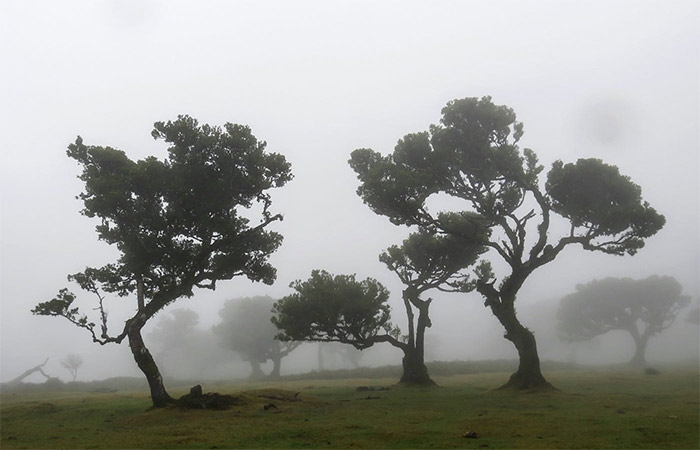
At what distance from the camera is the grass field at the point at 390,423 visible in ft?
41.8

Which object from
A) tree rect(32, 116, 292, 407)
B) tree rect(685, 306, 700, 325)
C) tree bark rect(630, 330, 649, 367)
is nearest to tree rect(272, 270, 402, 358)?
tree rect(32, 116, 292, 407)

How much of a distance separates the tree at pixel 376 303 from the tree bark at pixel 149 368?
13.1 meters

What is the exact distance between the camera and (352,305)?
36344 mm

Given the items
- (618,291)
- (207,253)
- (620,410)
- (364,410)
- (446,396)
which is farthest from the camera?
(618,291)

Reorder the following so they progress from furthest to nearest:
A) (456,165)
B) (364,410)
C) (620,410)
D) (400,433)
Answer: (456,165)
(364,410)
(620,410)
(400,433)

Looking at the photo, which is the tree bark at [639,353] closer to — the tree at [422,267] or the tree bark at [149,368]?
the tree at [422,267]

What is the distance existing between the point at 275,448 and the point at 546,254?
74.7 feet

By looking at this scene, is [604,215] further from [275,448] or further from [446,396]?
[275,448]

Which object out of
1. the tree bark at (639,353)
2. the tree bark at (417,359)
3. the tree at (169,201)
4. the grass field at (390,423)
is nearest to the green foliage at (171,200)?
the tree at (169,201)

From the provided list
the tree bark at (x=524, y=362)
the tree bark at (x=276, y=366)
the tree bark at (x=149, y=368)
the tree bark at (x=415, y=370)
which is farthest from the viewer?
the tree bark at (x=276, y=366)

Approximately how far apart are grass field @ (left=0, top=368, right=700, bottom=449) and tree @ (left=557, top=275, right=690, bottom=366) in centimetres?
5654

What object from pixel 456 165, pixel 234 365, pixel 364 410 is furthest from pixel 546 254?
pixel 234 365

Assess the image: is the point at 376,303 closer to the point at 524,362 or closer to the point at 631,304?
the point at 524,362

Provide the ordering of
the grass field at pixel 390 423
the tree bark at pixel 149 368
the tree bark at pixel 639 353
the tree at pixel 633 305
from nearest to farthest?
the grass field at pixel 390 423, the tree bark at pixel 149 368, the tree bark at pixel 639 353, the tree at pixel 633 305
